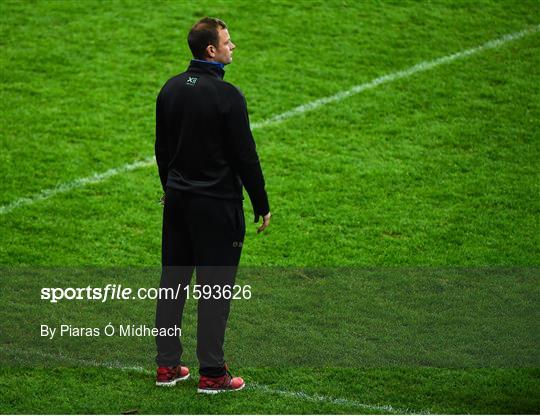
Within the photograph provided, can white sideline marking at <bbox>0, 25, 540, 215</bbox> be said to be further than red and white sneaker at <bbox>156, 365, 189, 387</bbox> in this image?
Yes

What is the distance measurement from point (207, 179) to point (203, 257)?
46 centimetres

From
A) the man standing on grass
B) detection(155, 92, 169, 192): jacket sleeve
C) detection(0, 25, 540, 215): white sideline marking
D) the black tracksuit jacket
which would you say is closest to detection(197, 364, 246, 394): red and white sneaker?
the man standing on grass

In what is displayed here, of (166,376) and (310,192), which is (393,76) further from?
(166,376)

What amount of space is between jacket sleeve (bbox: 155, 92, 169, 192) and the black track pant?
0.20 meters

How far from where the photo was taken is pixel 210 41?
6.02m

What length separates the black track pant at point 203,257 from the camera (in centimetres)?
607

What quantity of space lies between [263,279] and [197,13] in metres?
6.55

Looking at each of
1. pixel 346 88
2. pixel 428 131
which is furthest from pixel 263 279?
pixel 346 88

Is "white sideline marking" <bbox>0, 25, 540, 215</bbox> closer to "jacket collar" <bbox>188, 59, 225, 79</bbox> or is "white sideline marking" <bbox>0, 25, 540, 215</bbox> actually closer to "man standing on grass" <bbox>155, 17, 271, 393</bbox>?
"man standing on grass" <bbox>155, 17, 271, 393</bbox>

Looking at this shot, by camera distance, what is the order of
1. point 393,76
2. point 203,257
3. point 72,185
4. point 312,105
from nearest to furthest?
point 203,257 → point 72,185 → point 312,105 → point 393,76

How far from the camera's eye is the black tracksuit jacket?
5969 millimetres

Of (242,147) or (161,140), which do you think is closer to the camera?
(242,147)

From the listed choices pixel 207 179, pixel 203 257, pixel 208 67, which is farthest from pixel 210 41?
pixel 203 257

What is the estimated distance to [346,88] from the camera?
1245cm
